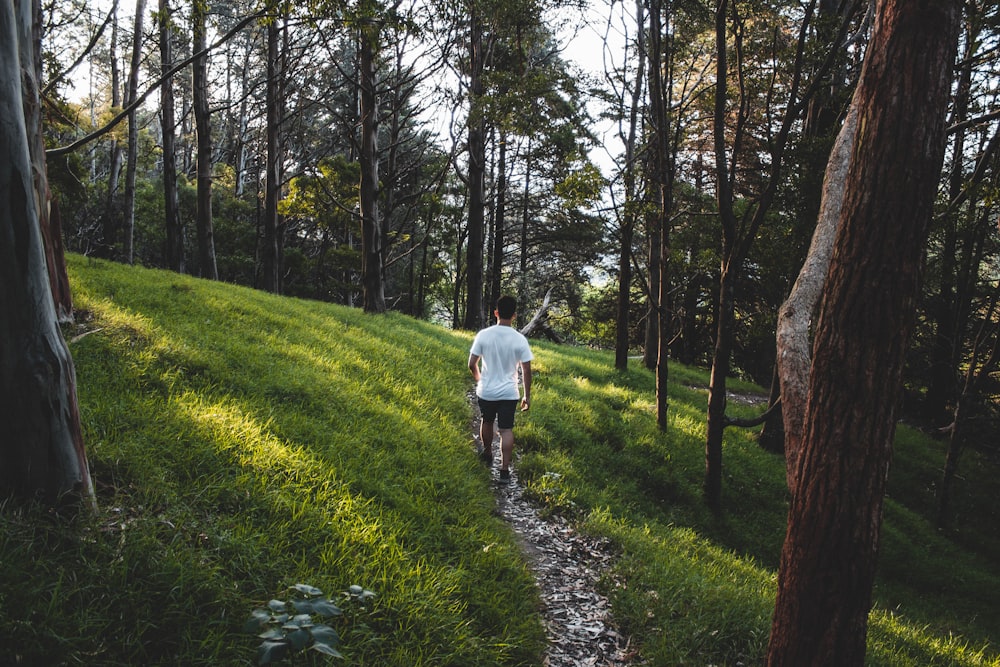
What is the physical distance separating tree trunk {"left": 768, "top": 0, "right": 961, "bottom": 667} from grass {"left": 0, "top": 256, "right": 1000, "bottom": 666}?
4.57 ft

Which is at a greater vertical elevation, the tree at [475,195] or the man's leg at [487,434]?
the tree at [475,195]

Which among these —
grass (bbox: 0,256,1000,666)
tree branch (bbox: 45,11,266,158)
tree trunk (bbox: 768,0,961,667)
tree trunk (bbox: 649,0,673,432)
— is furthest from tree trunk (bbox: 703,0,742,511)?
tree branch (bbox: 45,11,266,158)

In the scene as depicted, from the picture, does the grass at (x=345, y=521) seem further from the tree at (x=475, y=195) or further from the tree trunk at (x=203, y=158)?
the tree at (x=475, y=195)

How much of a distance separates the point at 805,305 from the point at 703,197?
14726 mm

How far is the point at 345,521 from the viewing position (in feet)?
11.4

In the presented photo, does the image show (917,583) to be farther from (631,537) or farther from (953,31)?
(953,31)

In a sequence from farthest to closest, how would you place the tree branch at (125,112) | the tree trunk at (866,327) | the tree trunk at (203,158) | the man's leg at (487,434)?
the tree trunk at (203,158), the man's leg at (487,434), the tree branch at (125,112), the tree trunk at (866,327)

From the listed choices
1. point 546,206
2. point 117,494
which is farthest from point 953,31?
point 546,206

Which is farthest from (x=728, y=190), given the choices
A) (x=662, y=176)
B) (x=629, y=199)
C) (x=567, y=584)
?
(x=567, y=584)

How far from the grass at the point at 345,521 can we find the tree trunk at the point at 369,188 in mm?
3639

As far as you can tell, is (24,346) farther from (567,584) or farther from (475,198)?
(475,198)

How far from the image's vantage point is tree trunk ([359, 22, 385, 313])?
37.7ft

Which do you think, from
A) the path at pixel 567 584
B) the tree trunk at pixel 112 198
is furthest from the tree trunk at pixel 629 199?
the tree trunk at pixel 112 198

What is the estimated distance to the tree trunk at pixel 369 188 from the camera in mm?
11492
